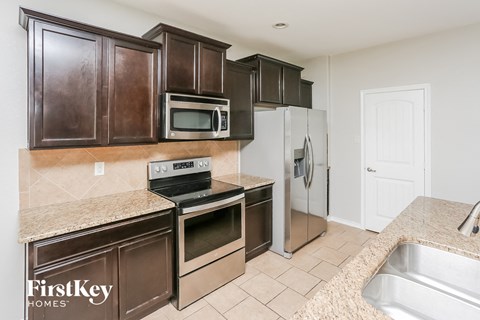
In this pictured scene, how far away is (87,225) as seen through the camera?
1670mm

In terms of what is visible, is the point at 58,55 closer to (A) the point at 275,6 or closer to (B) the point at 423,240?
(A) the point at 275,6

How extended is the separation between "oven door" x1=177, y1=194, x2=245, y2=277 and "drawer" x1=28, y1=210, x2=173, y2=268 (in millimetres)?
174

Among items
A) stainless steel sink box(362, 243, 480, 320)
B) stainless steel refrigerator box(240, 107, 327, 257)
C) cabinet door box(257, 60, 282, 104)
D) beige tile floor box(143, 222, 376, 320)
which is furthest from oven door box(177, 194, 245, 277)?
stainless steel sink box(362, 243, 480, 320)

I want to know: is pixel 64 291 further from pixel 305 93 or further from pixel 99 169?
pixel 305 93

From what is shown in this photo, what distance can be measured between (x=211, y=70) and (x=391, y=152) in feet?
8.82

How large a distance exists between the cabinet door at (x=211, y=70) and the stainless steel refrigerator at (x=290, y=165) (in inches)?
30.5

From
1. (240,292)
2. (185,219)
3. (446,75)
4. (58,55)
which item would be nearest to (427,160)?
(446,75)

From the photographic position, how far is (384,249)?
121 centimetres

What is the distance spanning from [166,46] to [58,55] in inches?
31.5

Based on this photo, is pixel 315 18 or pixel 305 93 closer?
pixel 315 18

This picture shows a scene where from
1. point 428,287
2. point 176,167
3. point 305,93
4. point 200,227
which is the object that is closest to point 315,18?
point 305,93

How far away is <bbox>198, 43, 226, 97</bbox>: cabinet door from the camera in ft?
8.07

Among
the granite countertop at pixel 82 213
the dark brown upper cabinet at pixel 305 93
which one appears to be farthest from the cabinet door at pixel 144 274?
the dark brown upper cabinet at pixel 305 93

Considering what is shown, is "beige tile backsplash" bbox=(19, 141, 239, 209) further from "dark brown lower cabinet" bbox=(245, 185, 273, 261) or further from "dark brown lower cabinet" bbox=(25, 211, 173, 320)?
"dark brown lower cabinet" bbox=(245, 185, 273, 261)
